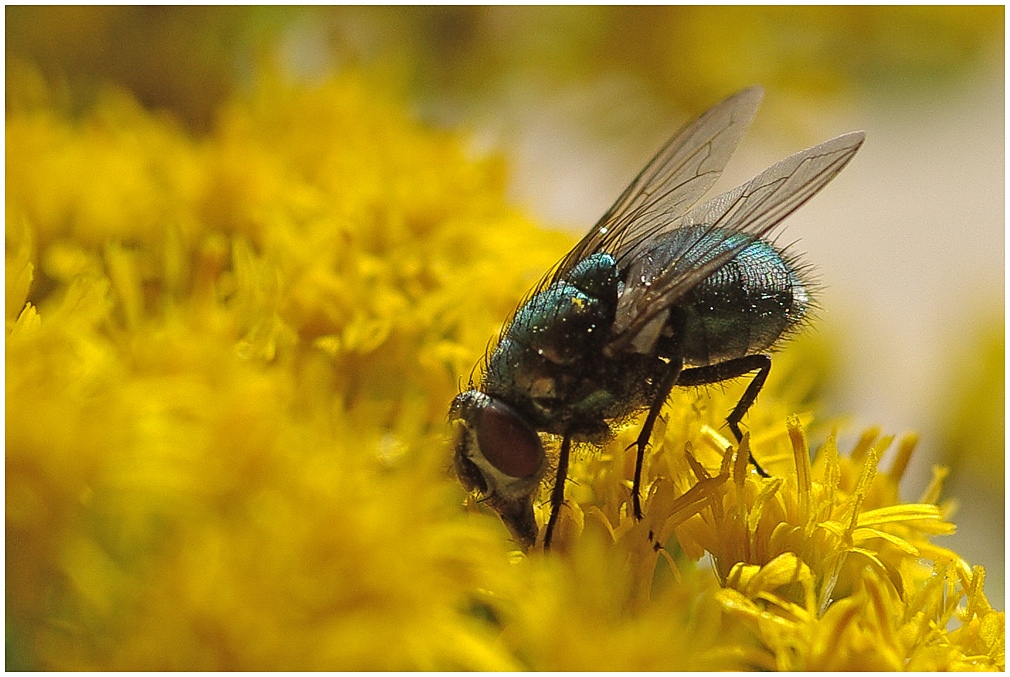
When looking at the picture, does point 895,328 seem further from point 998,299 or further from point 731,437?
point 731,437

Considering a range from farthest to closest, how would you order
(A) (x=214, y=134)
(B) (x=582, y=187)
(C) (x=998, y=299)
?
(B) (x=582, y=187) → (C) (x=998, y=299) → (A) (x=214, y=134)

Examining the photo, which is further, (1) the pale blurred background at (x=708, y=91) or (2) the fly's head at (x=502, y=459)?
(1) the pale blurred background at (x=708, y=91)

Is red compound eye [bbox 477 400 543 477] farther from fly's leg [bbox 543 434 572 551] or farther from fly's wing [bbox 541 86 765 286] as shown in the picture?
fly's wing [bbox 541 86 765 286]

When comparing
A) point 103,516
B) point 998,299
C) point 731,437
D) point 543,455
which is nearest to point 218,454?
point 103,516

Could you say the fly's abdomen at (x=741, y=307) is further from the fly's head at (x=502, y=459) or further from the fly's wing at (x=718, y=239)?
the fly's head at (x=502, y=459)

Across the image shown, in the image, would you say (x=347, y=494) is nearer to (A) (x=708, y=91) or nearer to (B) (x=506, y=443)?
(B) (x=506, y=443)

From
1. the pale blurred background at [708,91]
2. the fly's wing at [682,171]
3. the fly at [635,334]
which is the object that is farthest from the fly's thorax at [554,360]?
the pale blurred background at [708,91]
